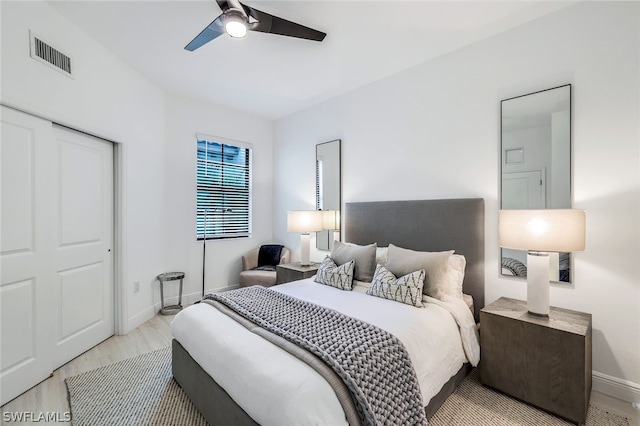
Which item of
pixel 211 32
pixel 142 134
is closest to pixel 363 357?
Answer: pixel 211 32

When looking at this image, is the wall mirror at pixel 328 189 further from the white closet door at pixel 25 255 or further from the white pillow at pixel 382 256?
the white closet door at pixel 25 255

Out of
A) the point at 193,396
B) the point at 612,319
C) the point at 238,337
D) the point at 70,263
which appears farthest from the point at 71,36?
the point at 612,319

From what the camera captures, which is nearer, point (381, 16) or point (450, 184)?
point (381, 16)

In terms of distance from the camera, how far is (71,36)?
7.95 ft

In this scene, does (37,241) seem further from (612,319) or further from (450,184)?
(612,319)

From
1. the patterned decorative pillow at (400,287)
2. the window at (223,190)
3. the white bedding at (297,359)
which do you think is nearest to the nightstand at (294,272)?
the white bedding at (297,359)

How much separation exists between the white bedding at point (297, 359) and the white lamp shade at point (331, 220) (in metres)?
1.34

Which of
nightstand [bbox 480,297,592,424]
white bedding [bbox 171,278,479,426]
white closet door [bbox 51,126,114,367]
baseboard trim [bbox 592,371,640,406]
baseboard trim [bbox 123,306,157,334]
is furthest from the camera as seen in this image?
baseboard trim [bbox 123,306,157,334]

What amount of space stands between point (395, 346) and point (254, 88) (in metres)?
3.33

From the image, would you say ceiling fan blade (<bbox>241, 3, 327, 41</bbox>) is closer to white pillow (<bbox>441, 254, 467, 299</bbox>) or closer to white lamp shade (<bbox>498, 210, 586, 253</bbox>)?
white lamp shade (<bbox>498, 210, 586, 253</bbox>)

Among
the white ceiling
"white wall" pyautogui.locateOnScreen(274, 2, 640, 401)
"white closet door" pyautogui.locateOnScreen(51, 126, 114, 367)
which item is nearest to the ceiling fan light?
the white ceiling

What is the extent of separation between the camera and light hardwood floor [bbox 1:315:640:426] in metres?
1.93

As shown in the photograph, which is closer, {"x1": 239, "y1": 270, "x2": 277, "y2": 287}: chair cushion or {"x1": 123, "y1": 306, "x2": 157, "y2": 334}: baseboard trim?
{"x1": 123, "y1": 306, "x2": 157, "y2": 334}: baseboard trim

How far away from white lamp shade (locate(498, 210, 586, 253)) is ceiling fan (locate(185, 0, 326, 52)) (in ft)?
6.65
